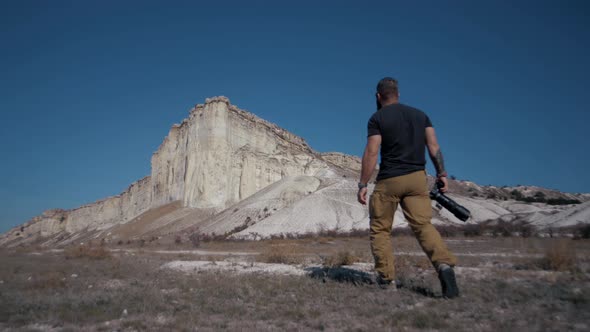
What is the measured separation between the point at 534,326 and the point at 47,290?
5.21 meters

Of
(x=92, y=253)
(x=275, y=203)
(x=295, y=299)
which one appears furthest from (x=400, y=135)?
(x=275, y=203)

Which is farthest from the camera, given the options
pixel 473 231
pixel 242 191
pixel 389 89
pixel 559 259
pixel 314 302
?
pixel 242 191

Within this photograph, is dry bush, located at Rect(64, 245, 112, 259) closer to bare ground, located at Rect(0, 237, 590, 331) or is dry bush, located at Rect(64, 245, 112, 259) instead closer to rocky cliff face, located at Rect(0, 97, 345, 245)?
bare ground, located at Rect(0, 237, 590, 331)

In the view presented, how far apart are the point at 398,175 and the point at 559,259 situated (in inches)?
114

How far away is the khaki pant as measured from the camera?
3.83m

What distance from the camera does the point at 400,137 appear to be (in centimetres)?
409

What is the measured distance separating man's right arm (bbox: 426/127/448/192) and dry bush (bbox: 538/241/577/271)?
88.2 inches

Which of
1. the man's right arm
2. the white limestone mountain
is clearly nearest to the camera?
the man's right arm

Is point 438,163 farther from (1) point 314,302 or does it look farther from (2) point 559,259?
(2) point 559,259

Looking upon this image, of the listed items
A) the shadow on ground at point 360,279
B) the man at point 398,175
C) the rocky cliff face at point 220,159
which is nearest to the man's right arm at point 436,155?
the man at point 398,175

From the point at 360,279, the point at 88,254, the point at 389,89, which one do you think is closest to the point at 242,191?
the point at 88,254

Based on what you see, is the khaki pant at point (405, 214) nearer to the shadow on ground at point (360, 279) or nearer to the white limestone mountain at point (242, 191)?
the shadow on ground at point (360, 279)

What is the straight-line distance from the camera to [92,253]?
10719 millimetres

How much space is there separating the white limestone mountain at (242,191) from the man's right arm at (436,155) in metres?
24.5
